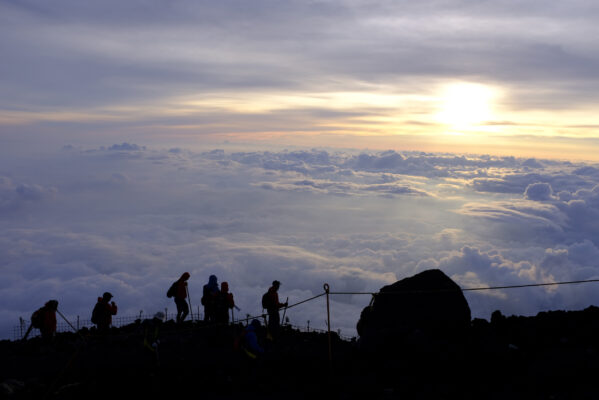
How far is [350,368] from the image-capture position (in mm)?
11789

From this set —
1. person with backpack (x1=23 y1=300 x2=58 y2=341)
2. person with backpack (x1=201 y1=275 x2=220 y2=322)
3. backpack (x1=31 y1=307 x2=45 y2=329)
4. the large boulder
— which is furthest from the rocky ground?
person with backpack (x1=201 y1=275 x2=220 y2=322)

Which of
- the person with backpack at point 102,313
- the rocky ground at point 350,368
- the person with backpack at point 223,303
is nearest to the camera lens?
the rocky ground at point 350,368

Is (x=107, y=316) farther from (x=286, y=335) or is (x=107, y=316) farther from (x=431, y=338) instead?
(x=431, y=338)

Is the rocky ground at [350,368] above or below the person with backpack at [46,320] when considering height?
below

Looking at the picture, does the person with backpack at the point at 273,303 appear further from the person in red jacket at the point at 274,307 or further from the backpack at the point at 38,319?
the backpack at the point at 38,319

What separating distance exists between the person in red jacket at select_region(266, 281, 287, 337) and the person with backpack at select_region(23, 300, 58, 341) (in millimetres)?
7127

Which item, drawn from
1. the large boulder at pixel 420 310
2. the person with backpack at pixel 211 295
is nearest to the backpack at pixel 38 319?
the person with backpack at pixel 211 295

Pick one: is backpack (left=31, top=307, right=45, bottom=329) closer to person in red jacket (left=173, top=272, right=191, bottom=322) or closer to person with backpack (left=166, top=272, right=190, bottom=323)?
person with backpack (left=166, top=272, right=190, bottom=323)

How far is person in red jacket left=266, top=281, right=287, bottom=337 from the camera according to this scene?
1498cm

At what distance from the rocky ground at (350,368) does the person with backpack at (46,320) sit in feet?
1.92

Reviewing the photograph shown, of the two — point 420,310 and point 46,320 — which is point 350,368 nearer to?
point 420,310

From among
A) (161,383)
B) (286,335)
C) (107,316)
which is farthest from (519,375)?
(107,316)

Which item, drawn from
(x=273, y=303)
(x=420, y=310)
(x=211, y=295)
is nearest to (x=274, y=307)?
(x=273, y=303)

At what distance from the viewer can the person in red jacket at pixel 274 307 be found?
14977 mm
